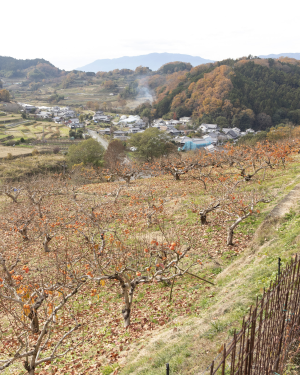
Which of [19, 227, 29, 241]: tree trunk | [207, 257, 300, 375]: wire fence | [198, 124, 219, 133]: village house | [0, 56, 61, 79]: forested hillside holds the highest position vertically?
[0, 56, 61, 79]: forested hillside

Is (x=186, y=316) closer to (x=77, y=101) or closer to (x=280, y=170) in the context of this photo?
(x=280, y=170)

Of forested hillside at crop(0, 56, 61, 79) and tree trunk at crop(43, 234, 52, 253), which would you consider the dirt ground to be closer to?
tree trunk at crop(43, 234, 52, 253)

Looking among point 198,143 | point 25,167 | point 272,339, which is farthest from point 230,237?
point 198,143

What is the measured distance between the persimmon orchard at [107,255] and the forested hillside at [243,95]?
5085 cm

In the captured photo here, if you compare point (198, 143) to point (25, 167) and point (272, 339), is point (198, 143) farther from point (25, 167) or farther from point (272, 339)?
point (272, 339)

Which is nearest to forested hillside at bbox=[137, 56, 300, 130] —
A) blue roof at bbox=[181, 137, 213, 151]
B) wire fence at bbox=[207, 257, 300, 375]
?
blue roof at bbox=[181, 137, 213, 151]

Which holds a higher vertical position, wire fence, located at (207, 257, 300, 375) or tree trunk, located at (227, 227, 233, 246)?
wire fence, located at (207, 257, 300, 375)

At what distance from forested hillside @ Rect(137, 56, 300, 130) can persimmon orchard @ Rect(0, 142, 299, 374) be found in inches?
2002

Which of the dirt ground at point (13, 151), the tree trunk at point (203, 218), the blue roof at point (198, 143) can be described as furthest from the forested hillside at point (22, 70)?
the tree trunk at point (203, 218)

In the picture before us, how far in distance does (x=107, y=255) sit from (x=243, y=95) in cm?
7542

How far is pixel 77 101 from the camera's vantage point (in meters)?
132

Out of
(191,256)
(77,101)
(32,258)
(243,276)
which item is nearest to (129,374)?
(243,276)

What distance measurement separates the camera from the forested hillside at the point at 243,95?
7131cm

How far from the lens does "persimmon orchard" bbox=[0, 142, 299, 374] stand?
7.40 m
